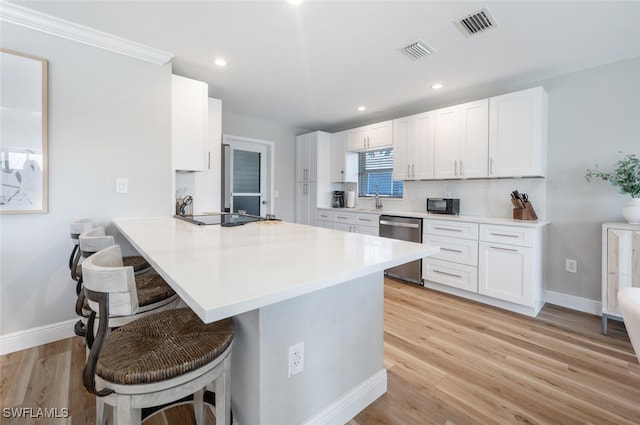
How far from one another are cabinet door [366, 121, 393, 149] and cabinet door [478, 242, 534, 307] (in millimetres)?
1976

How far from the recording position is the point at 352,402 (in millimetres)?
1441

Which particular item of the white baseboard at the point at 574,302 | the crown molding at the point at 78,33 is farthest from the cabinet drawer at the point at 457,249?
the crown molding at the point at 78,33

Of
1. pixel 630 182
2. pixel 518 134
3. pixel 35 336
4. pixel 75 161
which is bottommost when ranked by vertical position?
pixel 35 336

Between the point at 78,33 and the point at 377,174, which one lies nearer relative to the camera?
the point at 78,33

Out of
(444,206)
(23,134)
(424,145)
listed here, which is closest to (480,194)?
(444,206)

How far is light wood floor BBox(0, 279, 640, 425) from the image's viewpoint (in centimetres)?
149

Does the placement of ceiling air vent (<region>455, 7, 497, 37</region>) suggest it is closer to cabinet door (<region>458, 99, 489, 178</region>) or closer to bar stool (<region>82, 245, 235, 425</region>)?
cabinet door (<region>458, 99, 489, 178</region>)

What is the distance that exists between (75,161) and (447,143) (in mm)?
3752

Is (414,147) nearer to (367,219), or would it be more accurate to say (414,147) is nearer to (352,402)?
(367,219)

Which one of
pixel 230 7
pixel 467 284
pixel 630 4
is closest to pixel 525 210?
pixel 467 284

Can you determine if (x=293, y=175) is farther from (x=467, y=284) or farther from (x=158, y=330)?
(x=158, y=330)

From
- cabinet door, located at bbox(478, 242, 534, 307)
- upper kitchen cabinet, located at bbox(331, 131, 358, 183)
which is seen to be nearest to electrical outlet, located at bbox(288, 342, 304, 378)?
cabinet door, located at bbox(478, 242, 534, 307)

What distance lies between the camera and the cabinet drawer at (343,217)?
4.37 m

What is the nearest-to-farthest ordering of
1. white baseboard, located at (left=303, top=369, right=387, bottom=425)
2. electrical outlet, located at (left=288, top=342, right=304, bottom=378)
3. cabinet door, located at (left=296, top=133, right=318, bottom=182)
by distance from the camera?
electrical outlet, located at (left=288, top=342, right=304, bottom=378)
white baseboard, located at (left=303, top=369, right=387, bottom=425)
cabinet door, located at (left=296, top=133, right=318, bottom=182)
